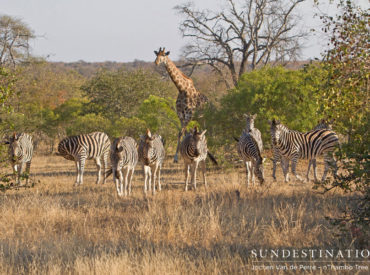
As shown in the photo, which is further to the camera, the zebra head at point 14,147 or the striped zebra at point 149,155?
the zebra head at point 14,147

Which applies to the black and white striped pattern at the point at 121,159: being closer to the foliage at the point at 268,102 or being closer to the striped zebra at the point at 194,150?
the striped zebra at the point at 194,150

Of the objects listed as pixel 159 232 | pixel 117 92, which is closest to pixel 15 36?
pixel 117 92

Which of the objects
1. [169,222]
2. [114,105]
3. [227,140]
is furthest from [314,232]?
[114,105]

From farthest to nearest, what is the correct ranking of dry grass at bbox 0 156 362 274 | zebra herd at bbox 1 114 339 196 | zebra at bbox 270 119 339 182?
zebra at bbox 270 119 339 182
zebra herd at bbox 1 114 339 196
dry grass at bbox 0 156 362 274

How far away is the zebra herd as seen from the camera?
426 inches

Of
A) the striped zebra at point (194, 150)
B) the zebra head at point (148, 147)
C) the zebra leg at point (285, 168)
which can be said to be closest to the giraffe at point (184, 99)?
the zebra leg at point (285, 168)

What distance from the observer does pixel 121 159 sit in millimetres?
10523

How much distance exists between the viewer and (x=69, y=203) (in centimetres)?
943

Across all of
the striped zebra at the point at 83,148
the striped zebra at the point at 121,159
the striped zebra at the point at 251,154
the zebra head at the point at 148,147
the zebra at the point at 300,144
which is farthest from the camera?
the striped zebra at the point at 83,148

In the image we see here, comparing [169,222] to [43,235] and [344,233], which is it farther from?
[344,233]

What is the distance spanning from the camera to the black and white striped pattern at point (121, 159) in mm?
10461

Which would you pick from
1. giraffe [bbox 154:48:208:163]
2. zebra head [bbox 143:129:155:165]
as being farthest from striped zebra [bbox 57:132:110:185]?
giraffe [bbox 154:48:208:163]

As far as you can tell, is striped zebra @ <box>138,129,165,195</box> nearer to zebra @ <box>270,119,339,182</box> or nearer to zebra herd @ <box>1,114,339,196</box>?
zebra herd @ <box>1,114,339,196</box>

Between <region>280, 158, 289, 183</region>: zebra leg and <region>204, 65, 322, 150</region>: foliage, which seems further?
<region>204, 65, 322, 150</region>: foliage
